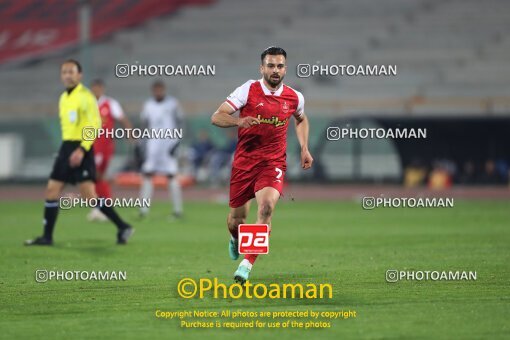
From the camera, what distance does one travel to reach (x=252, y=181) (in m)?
10.9

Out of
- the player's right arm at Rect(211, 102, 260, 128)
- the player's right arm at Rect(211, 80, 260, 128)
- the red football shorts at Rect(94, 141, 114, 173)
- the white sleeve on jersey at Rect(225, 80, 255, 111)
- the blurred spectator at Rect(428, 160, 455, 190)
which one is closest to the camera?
the player's right arm at Rect(211, 102, 260, 128)

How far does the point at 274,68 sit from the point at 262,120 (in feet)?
1.80

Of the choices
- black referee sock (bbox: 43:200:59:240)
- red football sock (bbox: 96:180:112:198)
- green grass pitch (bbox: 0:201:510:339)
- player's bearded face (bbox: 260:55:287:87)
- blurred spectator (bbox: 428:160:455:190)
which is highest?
blurred spectator (bbox: 428:160:455:190)

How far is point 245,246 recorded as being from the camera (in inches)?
395

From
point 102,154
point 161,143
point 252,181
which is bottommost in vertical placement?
point 252,181

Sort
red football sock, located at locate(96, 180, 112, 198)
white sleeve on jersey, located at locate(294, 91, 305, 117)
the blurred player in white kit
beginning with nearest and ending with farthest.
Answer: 1. white sleeve on jersey, located at locate(294, 91, 305, 117)
2. red football sock, located at locate(96, 180, 112, 198)
3. the blurred player in white kit

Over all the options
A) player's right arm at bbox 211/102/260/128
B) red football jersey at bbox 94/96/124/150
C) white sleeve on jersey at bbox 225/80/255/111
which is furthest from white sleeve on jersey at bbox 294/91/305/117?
red football jersey at bbox 94/96/124/150

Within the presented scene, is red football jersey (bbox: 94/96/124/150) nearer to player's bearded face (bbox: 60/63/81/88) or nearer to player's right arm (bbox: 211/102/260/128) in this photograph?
player's bearded face (bbox: 60/63/81/88)

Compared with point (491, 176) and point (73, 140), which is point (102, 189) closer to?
point (73, 140)

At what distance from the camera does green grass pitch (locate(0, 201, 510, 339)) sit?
26.6ft

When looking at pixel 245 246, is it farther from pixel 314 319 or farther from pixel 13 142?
pixel 13 142

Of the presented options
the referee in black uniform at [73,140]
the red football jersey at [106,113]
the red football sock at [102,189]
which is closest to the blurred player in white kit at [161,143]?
the red football jersey at [106,113]

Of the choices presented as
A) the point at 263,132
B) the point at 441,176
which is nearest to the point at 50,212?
the point at 263,132

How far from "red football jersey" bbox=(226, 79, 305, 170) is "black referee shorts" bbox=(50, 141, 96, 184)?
3.95m
